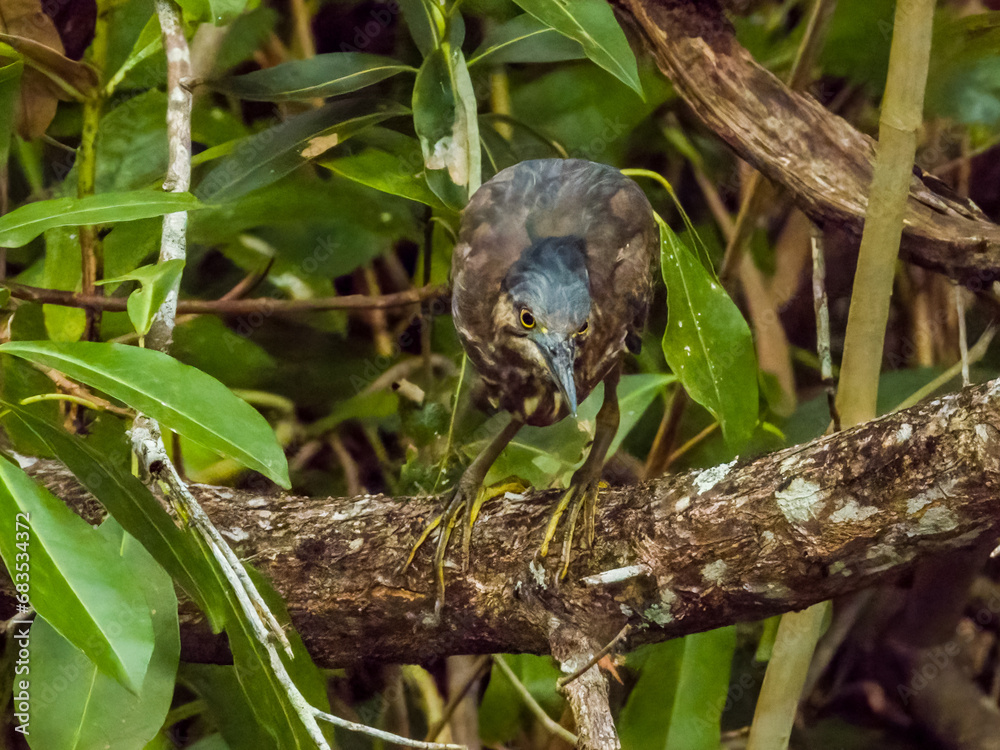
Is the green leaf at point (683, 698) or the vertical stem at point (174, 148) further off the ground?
the vertical stem at point (174, 148)

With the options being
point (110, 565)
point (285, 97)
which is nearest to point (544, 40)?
point (285, 97)

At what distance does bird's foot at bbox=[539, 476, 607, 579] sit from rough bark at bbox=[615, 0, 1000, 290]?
71 centimetres

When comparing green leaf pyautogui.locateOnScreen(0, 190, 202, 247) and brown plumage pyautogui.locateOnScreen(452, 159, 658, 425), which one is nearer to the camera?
green leaf pyautogui.locateOnScreen(0, 190, 202, 247)

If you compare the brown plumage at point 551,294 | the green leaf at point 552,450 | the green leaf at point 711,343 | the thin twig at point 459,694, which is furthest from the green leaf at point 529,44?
the thin twig at point 459,694

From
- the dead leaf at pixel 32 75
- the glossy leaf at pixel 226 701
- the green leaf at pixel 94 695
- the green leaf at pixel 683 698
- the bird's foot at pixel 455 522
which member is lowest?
the green leaf at pixel 683 698

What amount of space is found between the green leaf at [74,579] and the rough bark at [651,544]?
418mm

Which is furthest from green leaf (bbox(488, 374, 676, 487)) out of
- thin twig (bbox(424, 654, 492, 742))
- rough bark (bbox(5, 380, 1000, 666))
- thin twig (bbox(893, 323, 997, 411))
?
thin twig (bbox(893, 323, 997, 411))

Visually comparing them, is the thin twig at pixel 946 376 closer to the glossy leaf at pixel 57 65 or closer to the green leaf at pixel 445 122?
the green leaf at pixel 445 122

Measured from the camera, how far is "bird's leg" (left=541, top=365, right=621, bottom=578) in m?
1.30

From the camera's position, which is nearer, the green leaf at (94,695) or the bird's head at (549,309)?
the green leaf at (94,695)

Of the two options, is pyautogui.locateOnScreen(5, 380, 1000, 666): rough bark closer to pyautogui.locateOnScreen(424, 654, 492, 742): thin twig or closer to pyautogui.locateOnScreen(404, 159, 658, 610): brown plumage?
pyautogui.locateOnScreen(404, 159, 658, 610): brown plumage

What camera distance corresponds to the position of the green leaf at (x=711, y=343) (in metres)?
1.54

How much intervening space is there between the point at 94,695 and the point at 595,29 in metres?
1.25

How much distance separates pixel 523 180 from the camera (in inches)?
63.7
